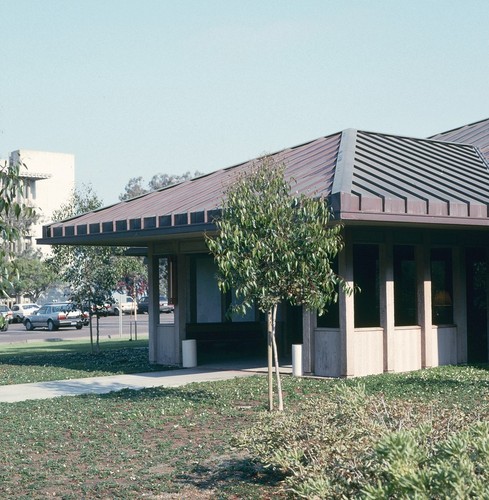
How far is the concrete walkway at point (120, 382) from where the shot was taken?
52.3 feet

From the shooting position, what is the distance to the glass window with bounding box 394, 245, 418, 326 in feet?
60.9

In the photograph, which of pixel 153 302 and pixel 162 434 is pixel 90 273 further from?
pixel 162 434

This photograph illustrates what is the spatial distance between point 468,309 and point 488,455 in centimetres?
1501

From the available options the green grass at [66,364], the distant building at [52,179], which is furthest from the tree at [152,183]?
the green grass at [66,364]

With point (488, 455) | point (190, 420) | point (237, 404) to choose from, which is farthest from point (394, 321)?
point (488, 455)

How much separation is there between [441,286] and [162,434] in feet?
32.7

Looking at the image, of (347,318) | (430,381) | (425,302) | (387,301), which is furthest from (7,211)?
(425,302)

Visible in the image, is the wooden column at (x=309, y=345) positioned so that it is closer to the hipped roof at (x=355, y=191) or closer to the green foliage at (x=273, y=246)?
the hipped roof at (x=355, y=191)

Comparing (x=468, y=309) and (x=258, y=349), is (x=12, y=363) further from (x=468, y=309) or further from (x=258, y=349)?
(x=468, y=309)

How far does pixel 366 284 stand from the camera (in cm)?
1830

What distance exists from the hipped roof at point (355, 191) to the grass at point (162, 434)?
3069 millimetres

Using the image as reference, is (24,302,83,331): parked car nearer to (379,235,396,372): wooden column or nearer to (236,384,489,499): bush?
(379,235,396,372): wooden column

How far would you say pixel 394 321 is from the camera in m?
18.2

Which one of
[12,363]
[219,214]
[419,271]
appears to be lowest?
[12,363]
